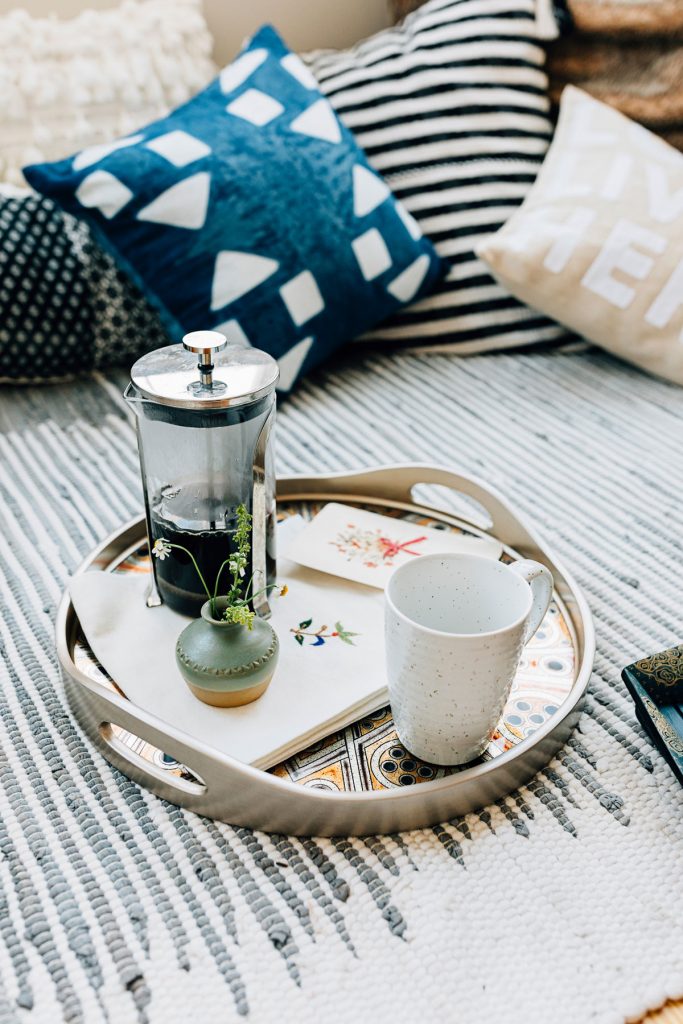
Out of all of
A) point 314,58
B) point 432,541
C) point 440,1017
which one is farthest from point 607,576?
point 314,58

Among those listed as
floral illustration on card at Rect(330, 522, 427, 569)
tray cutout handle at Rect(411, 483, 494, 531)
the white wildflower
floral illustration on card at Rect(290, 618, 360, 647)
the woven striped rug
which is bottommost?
the woven striped rug

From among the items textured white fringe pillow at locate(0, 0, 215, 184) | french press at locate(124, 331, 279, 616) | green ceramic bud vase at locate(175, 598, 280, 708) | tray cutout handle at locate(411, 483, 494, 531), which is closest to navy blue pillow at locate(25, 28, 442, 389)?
textured white fringe pillow at locate(0, 0, 215, 184)

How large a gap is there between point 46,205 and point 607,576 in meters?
0.77

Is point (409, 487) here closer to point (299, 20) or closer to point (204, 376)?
point (204, 376)

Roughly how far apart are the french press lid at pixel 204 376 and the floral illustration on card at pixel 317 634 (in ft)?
0.57

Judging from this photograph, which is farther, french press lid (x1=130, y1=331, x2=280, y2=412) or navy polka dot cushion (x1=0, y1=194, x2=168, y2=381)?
navy polka dot cushion (x1=0, y1=194, x2=168, y2=381)

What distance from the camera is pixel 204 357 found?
647 millimetres

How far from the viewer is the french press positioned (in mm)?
659

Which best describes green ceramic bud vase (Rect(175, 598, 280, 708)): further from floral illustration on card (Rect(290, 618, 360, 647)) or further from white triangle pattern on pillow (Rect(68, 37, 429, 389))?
white triangle pattern on pillow (Rect(68, 37, 429, 389))

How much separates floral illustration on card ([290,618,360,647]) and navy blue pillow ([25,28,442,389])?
1.62 feet

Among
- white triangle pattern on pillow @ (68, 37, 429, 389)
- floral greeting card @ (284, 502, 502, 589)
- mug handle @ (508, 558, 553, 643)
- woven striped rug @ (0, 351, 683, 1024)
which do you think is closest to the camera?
woven striped rug @ (0, 351, 683, 1024)

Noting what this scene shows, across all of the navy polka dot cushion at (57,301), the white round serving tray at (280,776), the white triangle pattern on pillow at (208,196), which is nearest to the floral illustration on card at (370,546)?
the white round serving tray at (280,776)

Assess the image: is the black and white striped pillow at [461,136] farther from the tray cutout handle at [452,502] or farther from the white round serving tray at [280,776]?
the white round serving tray at [280,776]

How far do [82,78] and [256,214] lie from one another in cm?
34
